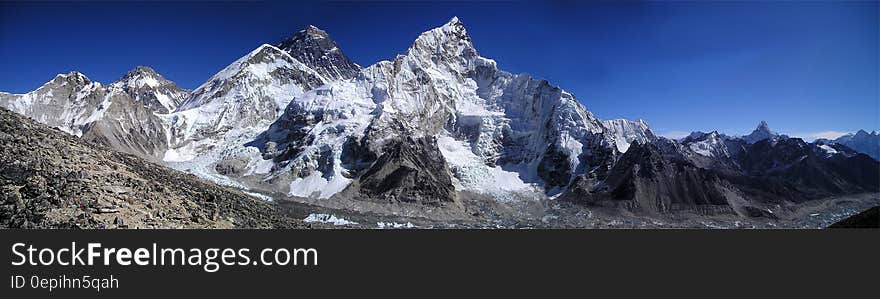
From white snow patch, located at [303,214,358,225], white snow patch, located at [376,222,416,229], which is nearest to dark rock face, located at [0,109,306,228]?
white snow patch, located at [303,214,358,225]

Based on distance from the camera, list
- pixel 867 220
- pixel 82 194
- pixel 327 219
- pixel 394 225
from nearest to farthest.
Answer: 1. pixel 82 194
2. pixel 867 220
3. pixel 327 219
4. pixel 394 225

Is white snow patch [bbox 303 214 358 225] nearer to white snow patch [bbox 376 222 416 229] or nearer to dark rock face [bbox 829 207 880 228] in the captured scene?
white snow patch [bbox 376 222 416 229]

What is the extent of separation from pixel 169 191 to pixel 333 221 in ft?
452

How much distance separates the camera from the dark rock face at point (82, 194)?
38156mm

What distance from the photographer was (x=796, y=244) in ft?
141

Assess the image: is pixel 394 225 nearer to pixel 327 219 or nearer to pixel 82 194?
pixel 327 219

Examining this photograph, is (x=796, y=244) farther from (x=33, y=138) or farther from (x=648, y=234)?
(x=33, y=138)

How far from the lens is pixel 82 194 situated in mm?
40375

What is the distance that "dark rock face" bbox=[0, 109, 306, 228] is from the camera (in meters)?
38.2

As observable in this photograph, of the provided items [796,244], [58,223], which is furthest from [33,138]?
[796,244]

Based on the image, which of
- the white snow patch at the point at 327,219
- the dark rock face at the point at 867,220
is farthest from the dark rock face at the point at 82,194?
the white snow patch at the point at 327,219

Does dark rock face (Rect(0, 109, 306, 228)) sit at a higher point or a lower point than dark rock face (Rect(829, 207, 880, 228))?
higher

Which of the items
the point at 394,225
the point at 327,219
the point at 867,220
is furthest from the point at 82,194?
the point at 394,225

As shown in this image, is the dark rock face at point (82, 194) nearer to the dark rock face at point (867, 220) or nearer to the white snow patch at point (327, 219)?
the dark rock face at point (867, 220)
